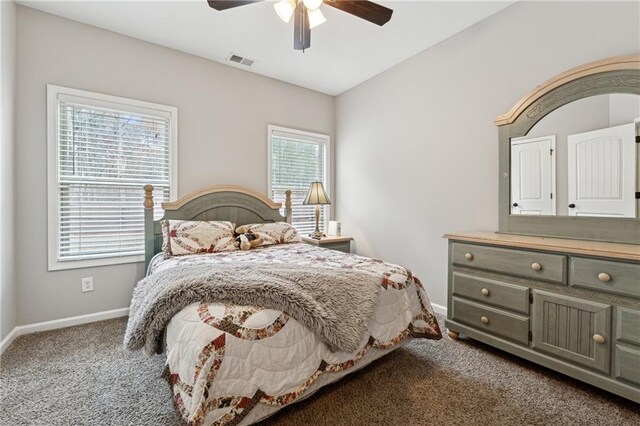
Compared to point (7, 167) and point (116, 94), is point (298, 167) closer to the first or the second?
point (116, 94)

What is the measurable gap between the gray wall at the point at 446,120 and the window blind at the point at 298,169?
0.43 metres

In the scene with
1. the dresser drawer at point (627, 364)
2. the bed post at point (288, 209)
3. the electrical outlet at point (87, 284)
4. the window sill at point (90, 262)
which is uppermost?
the bed post at point (288, 209)

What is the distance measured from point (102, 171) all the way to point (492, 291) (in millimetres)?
3531

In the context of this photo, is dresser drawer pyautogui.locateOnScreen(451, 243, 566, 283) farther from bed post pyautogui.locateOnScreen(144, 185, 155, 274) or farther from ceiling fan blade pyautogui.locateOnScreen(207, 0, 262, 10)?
bed post pyautogui.locateOnScreen(144, 185, 155, 274)

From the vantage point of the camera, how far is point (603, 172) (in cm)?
189

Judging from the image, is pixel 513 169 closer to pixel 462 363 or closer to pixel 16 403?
pixel 462 363

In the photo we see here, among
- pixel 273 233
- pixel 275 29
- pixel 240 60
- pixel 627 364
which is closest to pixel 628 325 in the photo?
pixel 627 364

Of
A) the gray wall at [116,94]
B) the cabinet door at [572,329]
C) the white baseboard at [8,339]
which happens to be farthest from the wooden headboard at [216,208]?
the cabinet door at [572,329]

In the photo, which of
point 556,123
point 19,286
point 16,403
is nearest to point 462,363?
point 556,123

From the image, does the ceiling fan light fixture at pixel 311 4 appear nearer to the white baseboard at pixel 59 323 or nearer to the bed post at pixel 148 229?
the bed post at pixel 148 229

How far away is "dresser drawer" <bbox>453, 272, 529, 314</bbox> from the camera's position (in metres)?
1.94

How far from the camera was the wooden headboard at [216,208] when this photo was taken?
2.77 meters

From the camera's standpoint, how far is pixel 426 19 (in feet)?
8.39

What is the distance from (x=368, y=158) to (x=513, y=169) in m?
1.74
